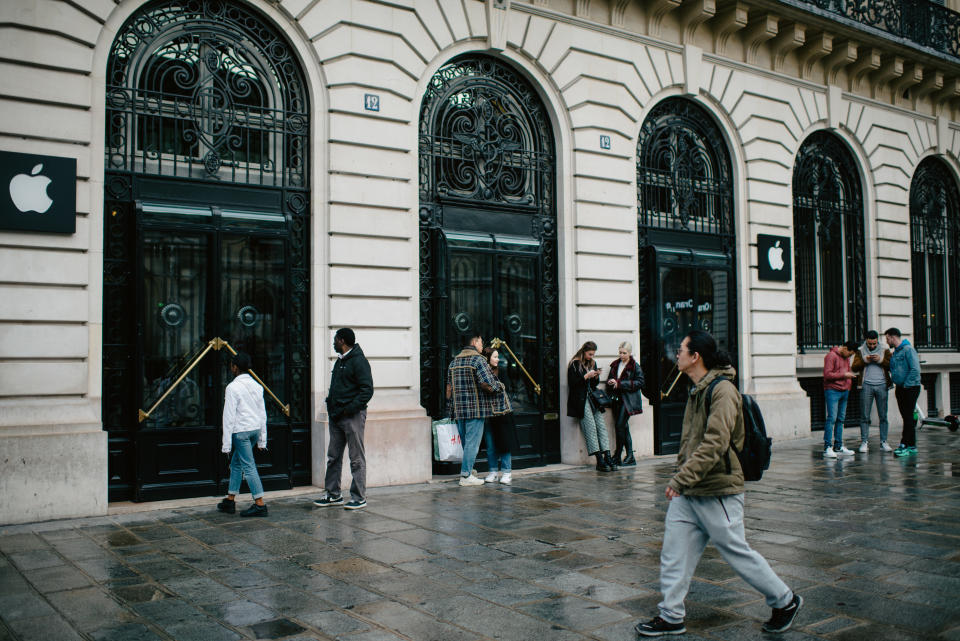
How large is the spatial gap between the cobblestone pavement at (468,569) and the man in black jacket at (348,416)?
1.04ft

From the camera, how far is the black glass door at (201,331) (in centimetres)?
904

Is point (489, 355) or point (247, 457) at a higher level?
point (489, 355)

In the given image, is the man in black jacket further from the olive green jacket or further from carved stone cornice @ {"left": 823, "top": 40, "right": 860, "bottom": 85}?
carved stone cornice @ {"left": 823, "top": 40, "right": 860, "bottom": 85}

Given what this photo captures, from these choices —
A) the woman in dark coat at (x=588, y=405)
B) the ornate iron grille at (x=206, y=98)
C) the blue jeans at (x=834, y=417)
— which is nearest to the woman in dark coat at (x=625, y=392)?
the woman in dark coat at (x=588, y=405)

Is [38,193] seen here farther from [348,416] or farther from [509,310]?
[509,310]

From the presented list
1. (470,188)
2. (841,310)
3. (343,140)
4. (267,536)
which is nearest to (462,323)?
(470,188)

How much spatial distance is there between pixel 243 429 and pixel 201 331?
5.58 feet

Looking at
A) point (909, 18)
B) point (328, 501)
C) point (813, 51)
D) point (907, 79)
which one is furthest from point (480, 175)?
point (909, 18)

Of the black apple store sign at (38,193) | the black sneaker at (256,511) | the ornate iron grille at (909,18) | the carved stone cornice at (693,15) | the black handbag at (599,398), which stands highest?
the ornate iron grille at (909,18)

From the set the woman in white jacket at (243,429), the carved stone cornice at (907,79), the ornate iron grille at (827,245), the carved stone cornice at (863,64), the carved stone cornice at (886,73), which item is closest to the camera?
the woman in white jacket at (243,429)

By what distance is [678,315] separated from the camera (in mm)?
13500

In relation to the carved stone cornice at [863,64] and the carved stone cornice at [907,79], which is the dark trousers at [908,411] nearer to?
the carved stone cornice at [863,64]

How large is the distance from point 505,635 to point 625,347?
7.34 metres

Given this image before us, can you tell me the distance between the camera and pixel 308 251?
1017cm
